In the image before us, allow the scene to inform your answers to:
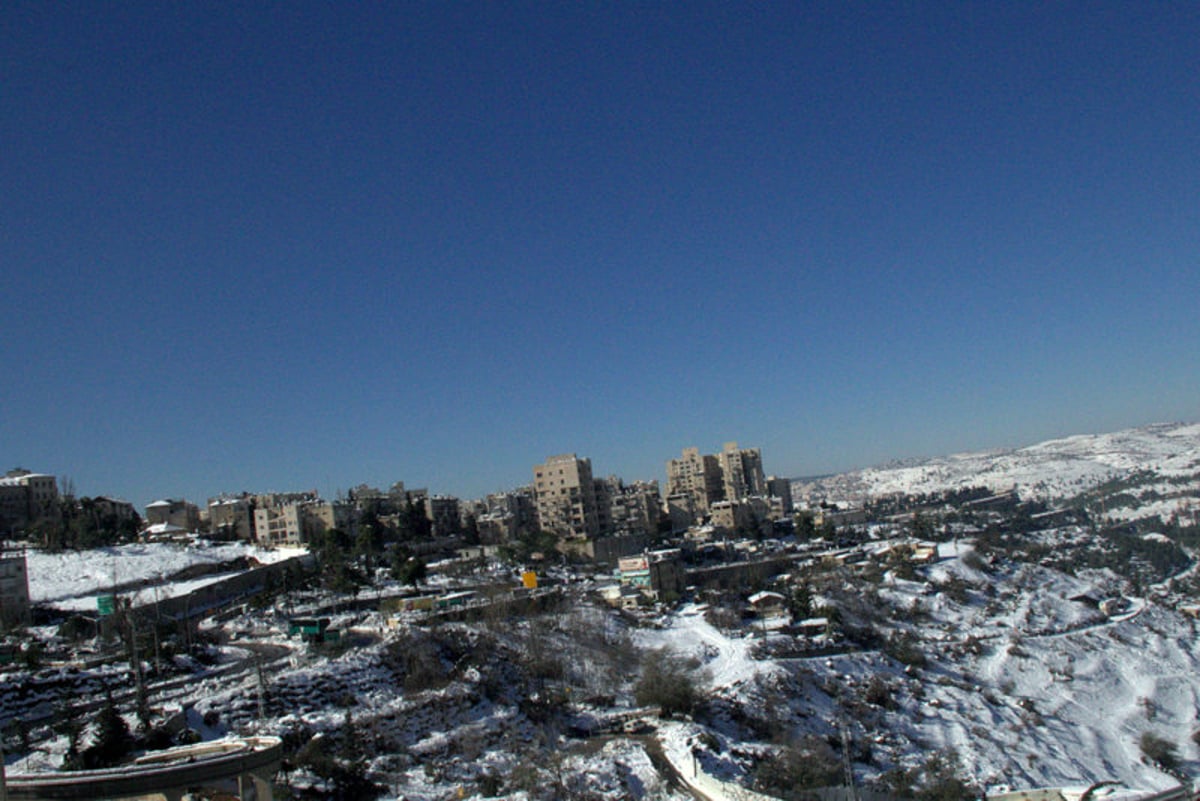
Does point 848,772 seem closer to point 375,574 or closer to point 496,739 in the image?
point 496,739

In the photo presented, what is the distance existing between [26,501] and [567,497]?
99.7 feet

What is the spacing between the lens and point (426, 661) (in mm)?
23078

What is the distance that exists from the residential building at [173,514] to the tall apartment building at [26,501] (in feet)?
19.4

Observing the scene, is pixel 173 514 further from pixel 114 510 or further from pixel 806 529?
pixel 806 529

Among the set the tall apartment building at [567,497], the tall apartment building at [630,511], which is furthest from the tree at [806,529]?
the tall apartment building at [567,497]

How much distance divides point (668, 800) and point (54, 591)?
1053 inches

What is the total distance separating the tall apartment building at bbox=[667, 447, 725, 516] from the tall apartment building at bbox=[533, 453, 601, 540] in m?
18.0

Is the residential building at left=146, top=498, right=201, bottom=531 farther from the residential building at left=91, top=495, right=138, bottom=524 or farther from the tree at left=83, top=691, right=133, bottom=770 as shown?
the tree at left=83, top=691, right=133, bottom=770

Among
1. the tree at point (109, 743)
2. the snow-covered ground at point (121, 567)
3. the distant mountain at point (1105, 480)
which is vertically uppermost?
the snow-covered ground at point (121, 567)

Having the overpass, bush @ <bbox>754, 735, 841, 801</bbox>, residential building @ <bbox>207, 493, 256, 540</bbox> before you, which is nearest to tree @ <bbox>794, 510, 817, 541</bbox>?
residential building @ <bbox>207, 493, 256, 540</bbox>

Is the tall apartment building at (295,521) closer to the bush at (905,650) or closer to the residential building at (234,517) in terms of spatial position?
the residential building at (234,517)

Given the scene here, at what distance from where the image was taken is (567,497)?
55.5 meters

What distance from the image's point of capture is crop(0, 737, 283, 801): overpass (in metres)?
11.3

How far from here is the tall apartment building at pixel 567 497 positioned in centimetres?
5497
